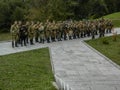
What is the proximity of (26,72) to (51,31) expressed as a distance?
15017 millimetres

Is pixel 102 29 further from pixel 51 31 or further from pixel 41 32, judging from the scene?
pixel 41 32

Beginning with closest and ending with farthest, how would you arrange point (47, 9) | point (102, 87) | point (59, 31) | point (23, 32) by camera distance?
point (102, 87) < point (23, 32) < point (59, 31) < point (47, 9)

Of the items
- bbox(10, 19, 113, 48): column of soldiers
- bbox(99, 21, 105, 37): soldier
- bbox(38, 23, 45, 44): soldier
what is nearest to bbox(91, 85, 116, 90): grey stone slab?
bbox(10, 19, 113, 48): column of soldiers

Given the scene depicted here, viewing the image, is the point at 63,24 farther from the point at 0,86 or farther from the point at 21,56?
the point at 0,86

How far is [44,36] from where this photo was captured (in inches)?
1250

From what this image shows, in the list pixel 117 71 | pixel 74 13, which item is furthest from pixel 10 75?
pixel 74 13

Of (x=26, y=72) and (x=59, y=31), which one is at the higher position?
(x=26, y=72)

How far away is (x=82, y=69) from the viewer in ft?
61.9

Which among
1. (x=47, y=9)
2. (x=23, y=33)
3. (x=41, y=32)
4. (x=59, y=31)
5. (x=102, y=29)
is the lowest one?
(x=102, y=29)

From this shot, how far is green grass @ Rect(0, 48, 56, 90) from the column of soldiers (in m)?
4.97

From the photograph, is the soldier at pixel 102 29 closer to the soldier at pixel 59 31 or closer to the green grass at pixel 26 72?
the soldier at pixel 59 31

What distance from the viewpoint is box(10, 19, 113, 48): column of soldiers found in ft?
95.1

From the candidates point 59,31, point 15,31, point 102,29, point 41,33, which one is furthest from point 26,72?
point 102,29

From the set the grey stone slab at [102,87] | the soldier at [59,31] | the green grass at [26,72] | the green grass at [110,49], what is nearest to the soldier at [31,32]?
the soldier at [59,31]
